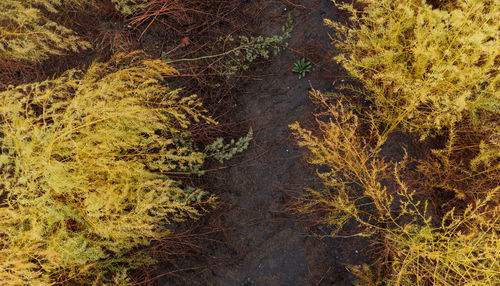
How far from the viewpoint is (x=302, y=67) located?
3074 millimetres

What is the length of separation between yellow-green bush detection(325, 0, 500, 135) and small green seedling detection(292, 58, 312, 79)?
533 mm

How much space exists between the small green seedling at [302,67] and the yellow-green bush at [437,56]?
0.53 meters

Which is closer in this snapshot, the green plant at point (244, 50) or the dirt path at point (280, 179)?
the dirt path at point (280, 179)

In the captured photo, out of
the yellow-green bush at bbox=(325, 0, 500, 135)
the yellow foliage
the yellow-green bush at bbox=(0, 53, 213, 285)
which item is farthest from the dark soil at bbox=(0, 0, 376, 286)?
the yellow-green bush at bbox=(0, 53, 213, 285)

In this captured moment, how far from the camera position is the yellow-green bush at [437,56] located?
2080 millimetres

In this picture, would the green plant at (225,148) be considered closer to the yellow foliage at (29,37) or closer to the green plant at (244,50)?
the green plant at (244,50)

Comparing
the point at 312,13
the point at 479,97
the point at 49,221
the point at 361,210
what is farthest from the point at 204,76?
the point at 479,97

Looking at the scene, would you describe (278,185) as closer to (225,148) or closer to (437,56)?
(225,148)

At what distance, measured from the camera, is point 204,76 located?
3.19 metres

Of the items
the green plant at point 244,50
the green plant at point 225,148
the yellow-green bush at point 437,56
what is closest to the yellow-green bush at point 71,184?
the green plant at point 225,148

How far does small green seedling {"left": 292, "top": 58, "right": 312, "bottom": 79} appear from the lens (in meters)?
3.06

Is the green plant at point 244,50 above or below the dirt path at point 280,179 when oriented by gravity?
above

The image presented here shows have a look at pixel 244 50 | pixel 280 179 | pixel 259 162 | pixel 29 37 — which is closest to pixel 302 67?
pixel 244 50

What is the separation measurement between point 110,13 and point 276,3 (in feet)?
6.49
